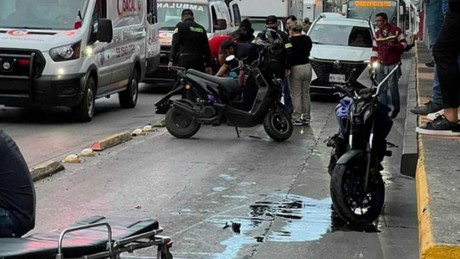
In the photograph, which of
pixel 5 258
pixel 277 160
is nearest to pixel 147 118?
pixel 277 160

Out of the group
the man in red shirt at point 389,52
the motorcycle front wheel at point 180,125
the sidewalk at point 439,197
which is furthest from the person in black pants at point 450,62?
the man in red shirt at point 389,52

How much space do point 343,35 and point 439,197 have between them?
15.5 metres

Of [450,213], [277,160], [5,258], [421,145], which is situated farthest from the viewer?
[277,160]

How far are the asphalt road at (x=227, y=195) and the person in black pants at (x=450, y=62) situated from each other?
1.08m

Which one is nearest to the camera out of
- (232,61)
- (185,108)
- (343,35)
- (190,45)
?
(185,108)

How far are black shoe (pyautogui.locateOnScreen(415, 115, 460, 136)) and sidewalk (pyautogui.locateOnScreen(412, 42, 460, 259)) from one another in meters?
0.05

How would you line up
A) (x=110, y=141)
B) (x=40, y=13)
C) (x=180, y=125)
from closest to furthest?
(x=110, y=141), (x=180, y=125), (x=40, y=13)

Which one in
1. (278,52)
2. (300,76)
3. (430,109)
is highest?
(430,109)

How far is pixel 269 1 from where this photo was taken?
115 ft

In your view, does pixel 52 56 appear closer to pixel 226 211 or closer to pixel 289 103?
pixel 289 103

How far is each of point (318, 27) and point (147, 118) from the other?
6.79m

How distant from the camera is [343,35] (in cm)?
2144

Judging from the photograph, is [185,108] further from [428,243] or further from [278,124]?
[428,243]

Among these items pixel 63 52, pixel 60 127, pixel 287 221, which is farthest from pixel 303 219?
pixel 63 52
